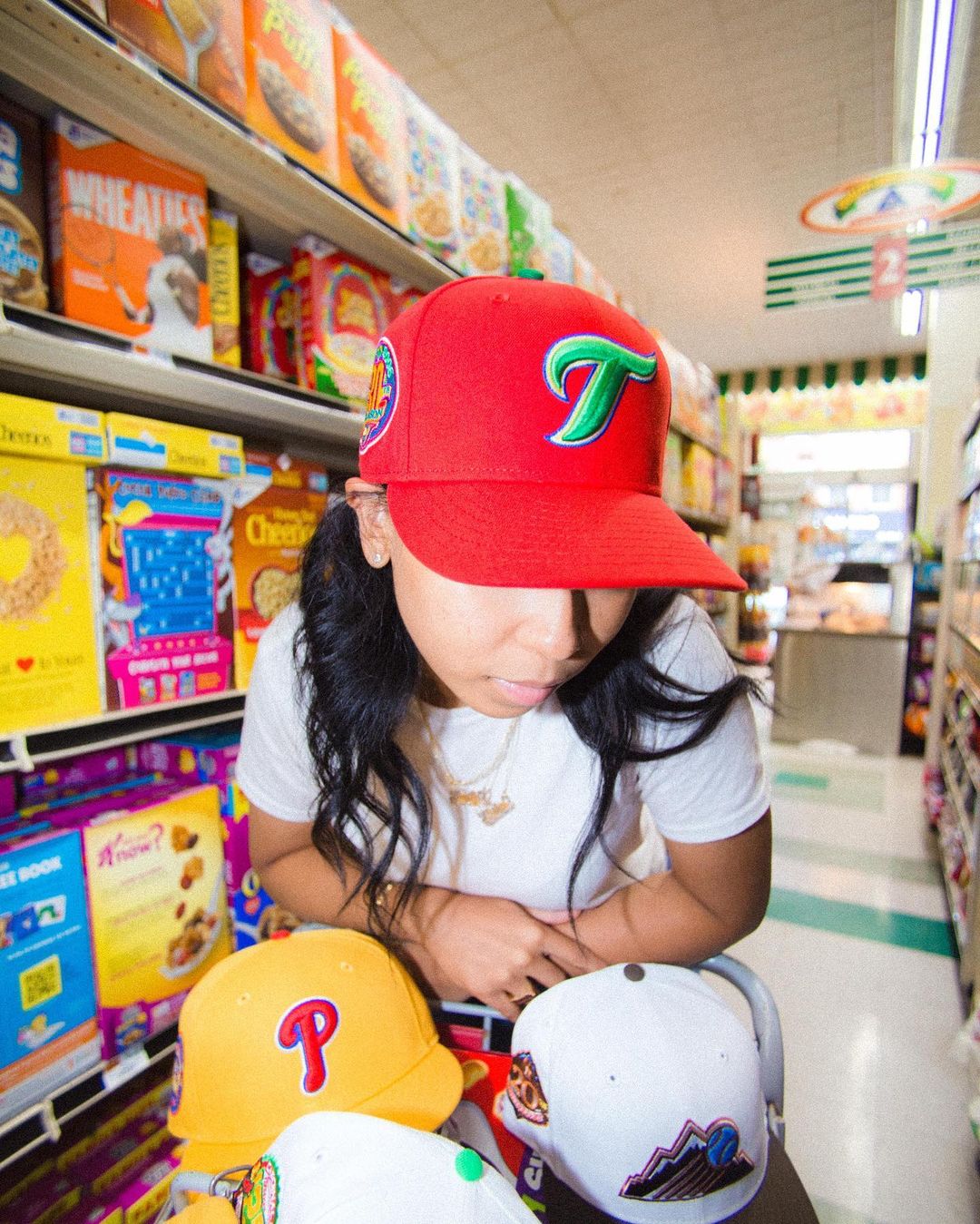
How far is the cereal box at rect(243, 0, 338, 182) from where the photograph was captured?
113 cm

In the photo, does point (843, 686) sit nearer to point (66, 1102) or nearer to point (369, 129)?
point (369, 129)

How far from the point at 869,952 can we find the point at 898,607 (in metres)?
3.42

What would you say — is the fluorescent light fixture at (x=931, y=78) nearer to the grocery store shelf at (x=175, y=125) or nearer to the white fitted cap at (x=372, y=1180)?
the grocery store shelf at (x=175, y=125)

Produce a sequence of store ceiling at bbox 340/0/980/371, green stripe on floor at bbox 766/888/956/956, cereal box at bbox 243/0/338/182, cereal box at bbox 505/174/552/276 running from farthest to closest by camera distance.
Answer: store ceiling at bbox 340/0/980/371
green stripe on floor at bbox 766/888/956/956
cereal box at bbox 505/174/552/276
cereal box at bbox 243/0/338/182

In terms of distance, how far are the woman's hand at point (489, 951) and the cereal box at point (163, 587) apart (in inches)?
22.0

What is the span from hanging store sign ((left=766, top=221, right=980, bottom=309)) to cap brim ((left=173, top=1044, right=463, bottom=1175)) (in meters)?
4.26

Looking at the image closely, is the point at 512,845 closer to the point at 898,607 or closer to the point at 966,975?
the point at 966,975

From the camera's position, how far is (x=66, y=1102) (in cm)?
95

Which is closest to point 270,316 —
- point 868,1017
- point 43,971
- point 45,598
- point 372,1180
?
point 45,598

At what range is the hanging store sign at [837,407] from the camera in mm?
8039

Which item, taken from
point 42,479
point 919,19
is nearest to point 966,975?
point 42,479

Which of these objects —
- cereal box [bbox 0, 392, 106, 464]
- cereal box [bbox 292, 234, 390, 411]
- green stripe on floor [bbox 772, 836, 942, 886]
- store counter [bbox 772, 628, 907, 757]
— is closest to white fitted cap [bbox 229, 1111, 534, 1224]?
cereal box [bbox 0, 392, 106, 464]

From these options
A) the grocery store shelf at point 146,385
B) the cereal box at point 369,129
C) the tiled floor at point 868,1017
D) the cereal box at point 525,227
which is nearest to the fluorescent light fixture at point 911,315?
the tiled floor at point 868,1017

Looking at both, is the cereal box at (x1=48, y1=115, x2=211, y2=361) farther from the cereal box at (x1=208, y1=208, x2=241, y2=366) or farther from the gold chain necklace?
the gold chain necklace
